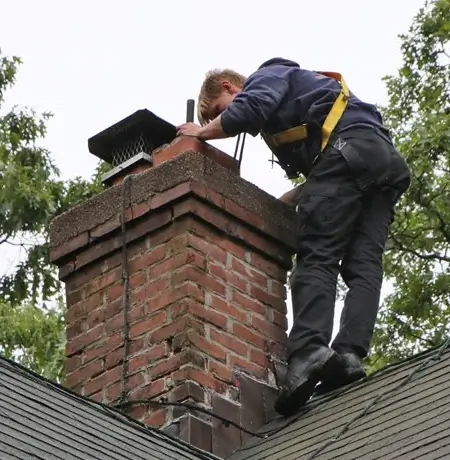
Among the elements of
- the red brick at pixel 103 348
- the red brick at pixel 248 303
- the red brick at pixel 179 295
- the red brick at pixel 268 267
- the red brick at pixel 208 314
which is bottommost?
the red brick at pixel 208 314

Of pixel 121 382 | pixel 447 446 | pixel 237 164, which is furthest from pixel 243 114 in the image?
pixel 447 446

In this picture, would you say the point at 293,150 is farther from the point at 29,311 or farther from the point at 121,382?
the point at 29,311

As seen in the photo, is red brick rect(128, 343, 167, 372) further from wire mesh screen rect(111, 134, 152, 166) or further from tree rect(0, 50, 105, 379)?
tree rect(0, 50, 105, 379)

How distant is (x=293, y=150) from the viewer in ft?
21.2

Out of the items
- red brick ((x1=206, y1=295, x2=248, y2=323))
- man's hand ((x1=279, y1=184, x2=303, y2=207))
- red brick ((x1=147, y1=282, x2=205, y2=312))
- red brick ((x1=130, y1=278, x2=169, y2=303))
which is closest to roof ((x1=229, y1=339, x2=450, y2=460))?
red brick ((x1=206, y1=295, x2=248, y2=323))

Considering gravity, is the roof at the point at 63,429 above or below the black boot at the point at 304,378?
below

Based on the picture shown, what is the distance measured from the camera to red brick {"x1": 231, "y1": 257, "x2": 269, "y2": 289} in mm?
6141

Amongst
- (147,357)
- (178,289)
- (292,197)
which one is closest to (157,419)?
(147,357)

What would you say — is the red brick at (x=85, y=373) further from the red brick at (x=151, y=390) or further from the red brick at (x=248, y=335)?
the red brick at (x=248, y=335)

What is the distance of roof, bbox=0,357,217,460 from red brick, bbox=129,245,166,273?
0.93m

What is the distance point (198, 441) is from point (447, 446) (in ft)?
4.67

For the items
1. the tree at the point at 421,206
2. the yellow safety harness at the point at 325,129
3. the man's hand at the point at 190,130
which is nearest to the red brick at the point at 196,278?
the man's hand at the point at 190,130

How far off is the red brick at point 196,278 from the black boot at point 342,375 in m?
0.54

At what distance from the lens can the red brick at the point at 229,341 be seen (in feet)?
19.2
